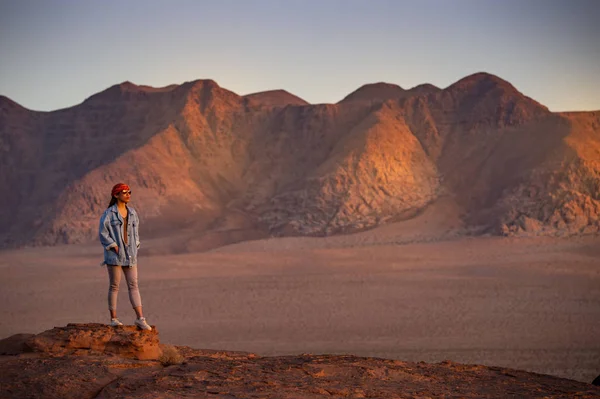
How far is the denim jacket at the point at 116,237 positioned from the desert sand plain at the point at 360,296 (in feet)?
39.3

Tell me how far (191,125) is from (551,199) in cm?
2900

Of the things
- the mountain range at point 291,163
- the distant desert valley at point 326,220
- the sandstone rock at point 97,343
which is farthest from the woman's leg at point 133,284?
the mountain range at point 291,163

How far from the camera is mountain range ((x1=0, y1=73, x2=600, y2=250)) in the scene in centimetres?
5228

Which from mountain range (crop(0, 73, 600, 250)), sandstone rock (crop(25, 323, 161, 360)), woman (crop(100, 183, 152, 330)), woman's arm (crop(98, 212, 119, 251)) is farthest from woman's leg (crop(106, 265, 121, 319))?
mountain range (crop(0, 73, 600, 250))

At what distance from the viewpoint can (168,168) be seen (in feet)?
197

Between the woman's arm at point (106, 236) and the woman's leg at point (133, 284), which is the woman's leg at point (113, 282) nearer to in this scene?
the woman's leg at point (133, 284)

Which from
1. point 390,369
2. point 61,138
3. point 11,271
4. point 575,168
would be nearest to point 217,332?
point 390,369

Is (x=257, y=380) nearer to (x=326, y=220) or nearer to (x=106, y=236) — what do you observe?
(x=106, y=236)

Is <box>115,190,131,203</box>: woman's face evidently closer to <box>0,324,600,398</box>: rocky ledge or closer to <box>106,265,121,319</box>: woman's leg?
<box>106,265,121,319</box>: woman's leg

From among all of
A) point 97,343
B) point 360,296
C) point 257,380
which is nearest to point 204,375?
point 257,380

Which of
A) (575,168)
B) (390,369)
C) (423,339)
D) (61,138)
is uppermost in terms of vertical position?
(61,138)

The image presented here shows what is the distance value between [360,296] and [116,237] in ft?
73.0

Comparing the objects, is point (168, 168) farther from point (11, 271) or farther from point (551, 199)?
point (551, 199)

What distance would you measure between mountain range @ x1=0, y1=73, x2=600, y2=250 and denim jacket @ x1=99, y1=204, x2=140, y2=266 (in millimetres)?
39491
